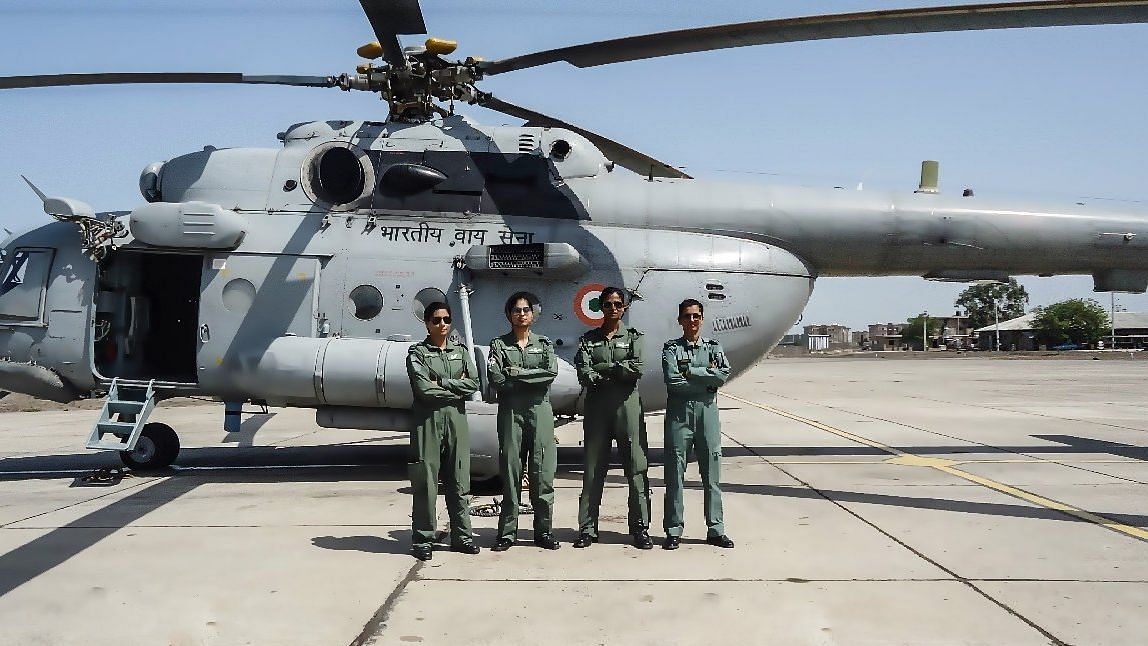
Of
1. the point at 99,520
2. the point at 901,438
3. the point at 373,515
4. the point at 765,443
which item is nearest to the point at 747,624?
the point at 373,515

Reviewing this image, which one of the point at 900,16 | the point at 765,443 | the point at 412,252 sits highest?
the point at 900,16

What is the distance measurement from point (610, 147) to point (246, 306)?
4241mm

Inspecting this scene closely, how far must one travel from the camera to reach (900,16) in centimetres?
614

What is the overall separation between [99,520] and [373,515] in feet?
6.82

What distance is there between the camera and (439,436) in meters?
5.59

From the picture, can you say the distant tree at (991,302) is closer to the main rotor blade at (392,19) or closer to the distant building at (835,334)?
the distant building at (835,334)

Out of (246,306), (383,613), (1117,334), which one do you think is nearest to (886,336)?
(1117,334)

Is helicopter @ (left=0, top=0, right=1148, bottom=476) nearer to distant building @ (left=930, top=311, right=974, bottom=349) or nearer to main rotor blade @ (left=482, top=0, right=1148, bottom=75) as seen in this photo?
main rotor blade @ (left=482, top=0, right=1148, bottom=75)

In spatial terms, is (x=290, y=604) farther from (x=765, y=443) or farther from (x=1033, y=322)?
(x=1033, y=322)

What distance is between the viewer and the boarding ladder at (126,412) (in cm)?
831

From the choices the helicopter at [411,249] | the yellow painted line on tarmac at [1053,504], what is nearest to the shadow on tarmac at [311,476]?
the yellow painted line on tarmac at [1053,504]

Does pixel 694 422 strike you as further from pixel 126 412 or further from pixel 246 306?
pixel 126 412

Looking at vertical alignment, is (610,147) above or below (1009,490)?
above

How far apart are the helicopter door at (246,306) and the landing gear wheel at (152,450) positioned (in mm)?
947
